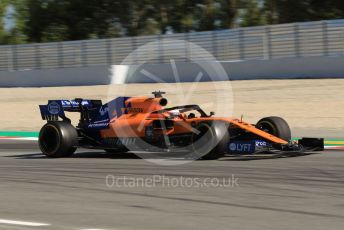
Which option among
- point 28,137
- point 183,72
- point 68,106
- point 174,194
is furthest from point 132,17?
point 174,194

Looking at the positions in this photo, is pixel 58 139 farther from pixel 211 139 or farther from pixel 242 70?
pixel 242 70

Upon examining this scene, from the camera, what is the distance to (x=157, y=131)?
36.2 ft

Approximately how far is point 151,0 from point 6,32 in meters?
16.7

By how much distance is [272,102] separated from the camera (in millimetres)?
22391

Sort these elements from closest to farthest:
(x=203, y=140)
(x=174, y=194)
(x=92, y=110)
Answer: (x=174, y=194) → (x=203, y=140) → (x=92, y=110)

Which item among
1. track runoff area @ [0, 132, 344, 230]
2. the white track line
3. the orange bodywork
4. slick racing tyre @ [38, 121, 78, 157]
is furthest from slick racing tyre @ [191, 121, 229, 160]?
the white track line

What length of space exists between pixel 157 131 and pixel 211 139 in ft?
3.78

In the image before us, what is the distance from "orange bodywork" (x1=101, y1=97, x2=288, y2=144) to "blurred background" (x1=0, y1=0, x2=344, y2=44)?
37.0 meters

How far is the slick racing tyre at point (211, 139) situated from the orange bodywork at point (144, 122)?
0.27 metres

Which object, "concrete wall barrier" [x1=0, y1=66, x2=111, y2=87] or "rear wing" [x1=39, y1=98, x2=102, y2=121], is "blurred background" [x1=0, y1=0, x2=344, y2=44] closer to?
"concrete wall barrier" [x1=0, y1=66, x2=111, y2=87]

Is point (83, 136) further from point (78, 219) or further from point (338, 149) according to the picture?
point (78, 219)

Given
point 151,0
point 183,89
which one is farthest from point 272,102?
point 151,0

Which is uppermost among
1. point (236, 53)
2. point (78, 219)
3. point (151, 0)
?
point (151, 0)

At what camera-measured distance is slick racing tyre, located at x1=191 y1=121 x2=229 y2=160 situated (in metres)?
10.2
